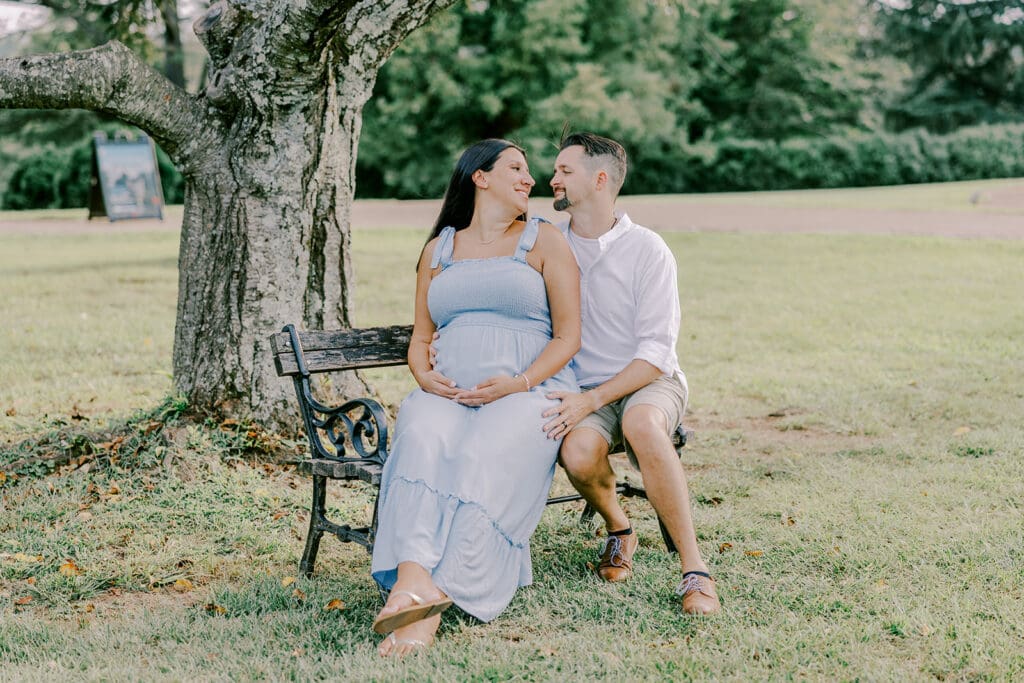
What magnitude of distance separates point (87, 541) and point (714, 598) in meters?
2.50

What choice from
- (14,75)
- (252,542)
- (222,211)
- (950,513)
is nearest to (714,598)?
(950,513)

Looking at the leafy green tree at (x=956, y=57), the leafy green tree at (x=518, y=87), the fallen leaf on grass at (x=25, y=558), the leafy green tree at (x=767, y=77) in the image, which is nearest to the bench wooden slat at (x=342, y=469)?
the fallen leaf on grass at (x=25, y=558)

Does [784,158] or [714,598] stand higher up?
[784,158]

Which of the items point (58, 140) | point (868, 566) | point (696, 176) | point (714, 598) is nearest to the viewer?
point (714, 598)

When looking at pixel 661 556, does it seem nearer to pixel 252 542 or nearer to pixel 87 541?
pixel 252 542

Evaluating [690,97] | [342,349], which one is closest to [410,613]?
[342,349]

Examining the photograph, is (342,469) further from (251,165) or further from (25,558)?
(251,165)

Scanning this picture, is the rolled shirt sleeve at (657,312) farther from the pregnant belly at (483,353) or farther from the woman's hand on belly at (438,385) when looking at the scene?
the woman's hand on belly at (438,385)

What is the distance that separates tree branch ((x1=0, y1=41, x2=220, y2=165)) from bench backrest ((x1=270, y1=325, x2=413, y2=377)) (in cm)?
159

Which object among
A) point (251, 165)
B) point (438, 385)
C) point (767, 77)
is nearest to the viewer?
point (438, 385)

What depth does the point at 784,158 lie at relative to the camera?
34.1 meters

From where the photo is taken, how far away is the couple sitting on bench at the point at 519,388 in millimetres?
3461

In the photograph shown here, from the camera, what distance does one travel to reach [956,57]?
139 ft

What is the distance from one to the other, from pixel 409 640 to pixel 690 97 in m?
39.4
